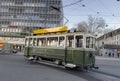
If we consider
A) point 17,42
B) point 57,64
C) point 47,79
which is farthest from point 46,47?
point 17,42

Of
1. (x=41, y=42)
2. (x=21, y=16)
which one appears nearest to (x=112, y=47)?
(x=21, y=16)

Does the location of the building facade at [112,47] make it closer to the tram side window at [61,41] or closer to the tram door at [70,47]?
the tram side window at [61,41]

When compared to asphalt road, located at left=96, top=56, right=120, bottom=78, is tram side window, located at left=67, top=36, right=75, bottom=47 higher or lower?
higher

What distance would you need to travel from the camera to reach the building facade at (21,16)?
81625 mm

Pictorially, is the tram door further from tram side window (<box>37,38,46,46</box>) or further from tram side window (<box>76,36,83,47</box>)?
tram side window (<box>37,38,46,46</box>)

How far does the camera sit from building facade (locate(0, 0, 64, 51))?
8162 centimetres

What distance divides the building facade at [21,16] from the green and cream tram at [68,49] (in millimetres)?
64725

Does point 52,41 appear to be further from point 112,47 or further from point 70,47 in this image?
point 112,47

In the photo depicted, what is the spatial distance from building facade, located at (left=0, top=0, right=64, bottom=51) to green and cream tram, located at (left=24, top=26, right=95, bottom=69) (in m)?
64.7

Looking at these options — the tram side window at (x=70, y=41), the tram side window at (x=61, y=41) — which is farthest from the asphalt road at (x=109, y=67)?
the tram side window at (x=61, y=41)

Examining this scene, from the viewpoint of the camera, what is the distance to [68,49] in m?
14.4

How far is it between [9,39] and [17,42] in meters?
4.13

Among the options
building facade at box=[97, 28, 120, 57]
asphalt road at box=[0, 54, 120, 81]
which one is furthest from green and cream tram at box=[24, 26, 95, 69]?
building facade at box=[97, 28, 120, 57]

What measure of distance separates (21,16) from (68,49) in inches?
2839
